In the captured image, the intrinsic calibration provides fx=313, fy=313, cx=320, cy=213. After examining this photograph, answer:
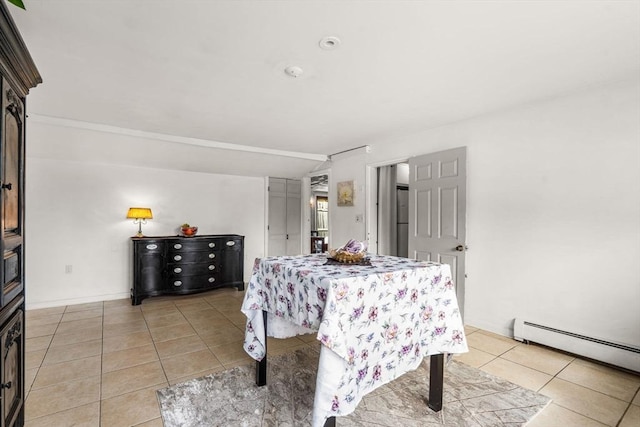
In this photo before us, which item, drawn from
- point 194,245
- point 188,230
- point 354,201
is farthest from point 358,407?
point 188,230

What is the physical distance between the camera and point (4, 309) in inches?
56.2

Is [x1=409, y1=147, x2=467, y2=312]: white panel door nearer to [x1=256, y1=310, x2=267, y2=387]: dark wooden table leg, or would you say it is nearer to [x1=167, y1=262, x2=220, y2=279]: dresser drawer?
[x1=256, y1=310, x2=267, y2=387]: dark wooden table leg

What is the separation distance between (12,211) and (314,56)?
1.94 m

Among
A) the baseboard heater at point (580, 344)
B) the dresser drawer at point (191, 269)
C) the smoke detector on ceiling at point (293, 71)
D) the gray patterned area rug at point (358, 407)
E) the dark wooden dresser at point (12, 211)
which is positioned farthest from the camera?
the dresser drawer at point (191, 269)

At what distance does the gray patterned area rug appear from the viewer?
1.85 metres

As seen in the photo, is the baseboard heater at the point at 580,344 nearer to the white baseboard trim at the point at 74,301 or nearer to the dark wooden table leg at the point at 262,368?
the dark wooden table leg at the point at 262,368

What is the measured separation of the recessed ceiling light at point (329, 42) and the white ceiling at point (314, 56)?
0.04m

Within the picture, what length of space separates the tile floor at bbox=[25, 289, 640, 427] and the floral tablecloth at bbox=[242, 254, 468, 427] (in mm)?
763

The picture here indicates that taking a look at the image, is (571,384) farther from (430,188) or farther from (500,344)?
(430,188)

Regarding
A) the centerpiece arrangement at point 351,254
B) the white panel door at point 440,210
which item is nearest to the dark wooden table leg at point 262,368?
the centerpiece arrangement at point 351,254

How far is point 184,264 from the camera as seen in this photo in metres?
4.66

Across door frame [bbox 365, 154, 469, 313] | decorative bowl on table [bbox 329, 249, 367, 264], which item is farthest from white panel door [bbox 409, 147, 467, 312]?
decorative bowl on table [bbox 329, 249, 367, 264]

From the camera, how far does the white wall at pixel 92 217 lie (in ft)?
13.7

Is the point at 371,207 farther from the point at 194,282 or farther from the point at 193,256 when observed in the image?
the point at 194,282
